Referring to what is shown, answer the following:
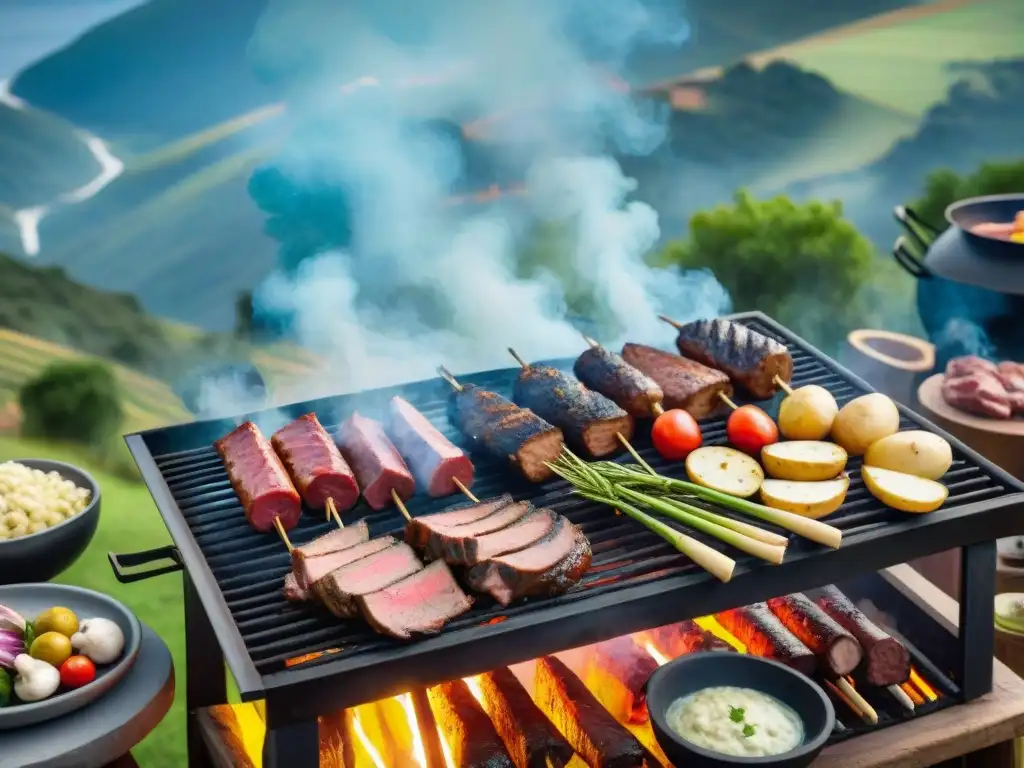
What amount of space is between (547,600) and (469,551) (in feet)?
0.97

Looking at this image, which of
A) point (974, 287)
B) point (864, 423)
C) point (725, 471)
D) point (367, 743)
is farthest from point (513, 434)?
point (974, 287)

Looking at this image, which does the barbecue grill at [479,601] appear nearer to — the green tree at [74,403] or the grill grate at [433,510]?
the grill grate at [433,510]

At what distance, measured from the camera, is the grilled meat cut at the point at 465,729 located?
369cm

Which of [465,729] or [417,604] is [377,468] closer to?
[417,604]

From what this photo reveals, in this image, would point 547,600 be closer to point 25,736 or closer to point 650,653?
point 650,653

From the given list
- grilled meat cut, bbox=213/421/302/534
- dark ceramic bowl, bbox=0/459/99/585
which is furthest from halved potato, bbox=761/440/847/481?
dark ceramic bowl, bbox=0/459/99/585

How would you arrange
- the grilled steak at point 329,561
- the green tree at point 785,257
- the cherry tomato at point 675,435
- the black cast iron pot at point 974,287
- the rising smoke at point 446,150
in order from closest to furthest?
the grilled steak at point 329,561
the cherry tomato at point 675,435
the black cast iron pot at point 974,287
the rising smoke at point 446,150
the green tree at point 785,257

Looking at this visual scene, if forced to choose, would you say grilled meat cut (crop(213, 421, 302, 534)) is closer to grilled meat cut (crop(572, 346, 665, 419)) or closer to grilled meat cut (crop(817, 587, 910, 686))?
grilled meat cut (crop(572, 346, 665, 419))

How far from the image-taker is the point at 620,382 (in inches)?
181

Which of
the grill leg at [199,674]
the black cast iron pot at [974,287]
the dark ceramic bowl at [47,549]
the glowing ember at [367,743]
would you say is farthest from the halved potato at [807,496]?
the dark ceramic bowl at [47,549]

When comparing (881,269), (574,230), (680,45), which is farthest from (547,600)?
(881,269)

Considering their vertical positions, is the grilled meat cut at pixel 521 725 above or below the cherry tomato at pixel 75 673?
below

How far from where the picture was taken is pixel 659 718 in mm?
3529

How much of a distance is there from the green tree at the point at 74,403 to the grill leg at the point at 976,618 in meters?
5.73
